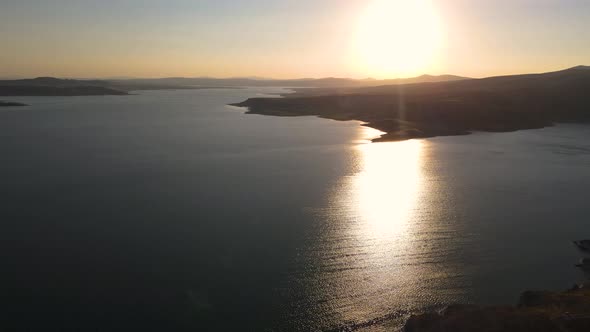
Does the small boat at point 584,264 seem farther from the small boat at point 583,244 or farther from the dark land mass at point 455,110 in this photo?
the dark land mass at point 455,110

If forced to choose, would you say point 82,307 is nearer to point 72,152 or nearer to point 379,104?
point 72,152

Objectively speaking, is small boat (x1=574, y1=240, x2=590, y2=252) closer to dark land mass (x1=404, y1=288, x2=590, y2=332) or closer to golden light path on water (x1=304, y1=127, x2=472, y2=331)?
golden light path on water (x1=304, y1=127, x2=472, y2=331)

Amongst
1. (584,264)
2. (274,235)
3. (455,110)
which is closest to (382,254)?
(274,235)

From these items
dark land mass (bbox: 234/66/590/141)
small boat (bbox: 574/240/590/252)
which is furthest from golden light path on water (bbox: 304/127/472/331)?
dark land mass (bbox: 234/66/590/141)

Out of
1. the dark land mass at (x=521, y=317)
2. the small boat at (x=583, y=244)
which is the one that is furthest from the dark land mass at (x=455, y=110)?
the dark land mass at (x=521, y=317)

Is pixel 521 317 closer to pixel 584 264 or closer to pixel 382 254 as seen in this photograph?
pixel 382 254

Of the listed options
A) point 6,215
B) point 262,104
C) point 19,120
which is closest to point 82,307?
point 6,215
